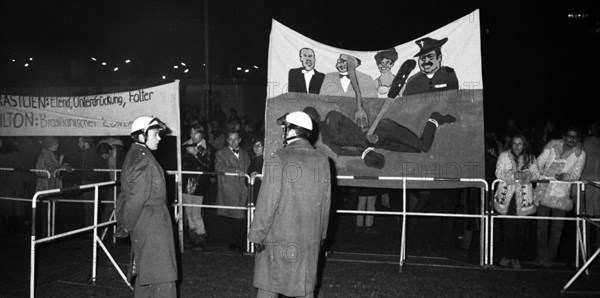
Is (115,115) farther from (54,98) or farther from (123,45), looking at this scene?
(123,45)

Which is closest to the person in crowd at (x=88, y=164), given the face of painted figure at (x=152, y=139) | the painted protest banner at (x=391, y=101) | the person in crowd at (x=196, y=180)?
the person in crowd at (x=196, y=180)

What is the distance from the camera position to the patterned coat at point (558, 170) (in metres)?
8.43

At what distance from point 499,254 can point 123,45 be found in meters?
25.3

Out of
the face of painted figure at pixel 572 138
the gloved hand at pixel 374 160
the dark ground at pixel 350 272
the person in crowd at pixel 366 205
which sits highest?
the face of painted figure at pixel 572 138

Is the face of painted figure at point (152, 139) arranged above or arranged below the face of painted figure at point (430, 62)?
below

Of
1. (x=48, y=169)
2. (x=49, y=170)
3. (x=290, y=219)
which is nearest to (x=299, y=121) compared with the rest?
(x=290, y=219)

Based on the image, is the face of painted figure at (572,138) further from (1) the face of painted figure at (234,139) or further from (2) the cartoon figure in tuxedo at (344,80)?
(1) the face of painted figure at (234,139)

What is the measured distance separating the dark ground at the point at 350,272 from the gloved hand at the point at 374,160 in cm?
154

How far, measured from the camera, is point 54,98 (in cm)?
933

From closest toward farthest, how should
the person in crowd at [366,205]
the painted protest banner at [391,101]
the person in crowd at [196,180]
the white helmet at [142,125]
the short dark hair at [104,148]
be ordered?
1. the white helmet at [142,125]
2. the painted protest banner at [391,101]
3. the person in crowd at [196,180]
4. the short dark hair at [104,148]
5. the person in crowd at [366,205]

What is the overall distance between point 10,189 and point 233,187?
4.56m

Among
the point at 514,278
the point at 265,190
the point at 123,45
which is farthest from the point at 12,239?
the point at 123,45

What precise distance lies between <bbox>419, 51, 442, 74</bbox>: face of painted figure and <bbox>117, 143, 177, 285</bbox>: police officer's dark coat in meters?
4.59

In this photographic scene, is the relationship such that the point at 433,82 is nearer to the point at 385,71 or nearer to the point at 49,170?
the point at 385,71
